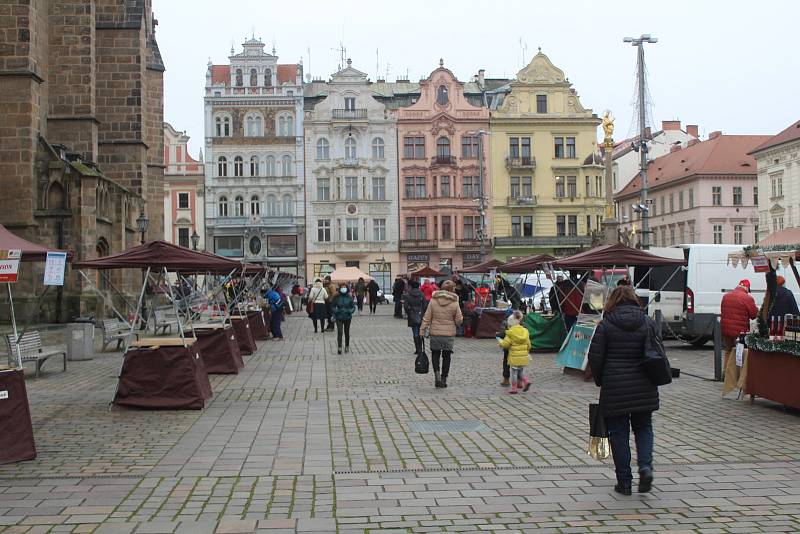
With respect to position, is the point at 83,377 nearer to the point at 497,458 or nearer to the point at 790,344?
the point at 497,458

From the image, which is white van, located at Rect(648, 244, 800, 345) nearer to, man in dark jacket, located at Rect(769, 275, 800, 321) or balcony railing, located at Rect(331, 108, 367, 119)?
man in dark jacket, located at Rect(769, 275, 800, 321)

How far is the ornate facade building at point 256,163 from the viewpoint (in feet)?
230

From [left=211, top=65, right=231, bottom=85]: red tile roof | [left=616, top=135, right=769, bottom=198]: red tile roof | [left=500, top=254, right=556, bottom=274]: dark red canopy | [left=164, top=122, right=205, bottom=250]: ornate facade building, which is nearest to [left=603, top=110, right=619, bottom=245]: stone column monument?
[left=500, top=254, right=556, bottom=274]: dark red canopy

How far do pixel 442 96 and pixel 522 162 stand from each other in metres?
8.07

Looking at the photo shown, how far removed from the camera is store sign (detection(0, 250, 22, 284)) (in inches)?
343

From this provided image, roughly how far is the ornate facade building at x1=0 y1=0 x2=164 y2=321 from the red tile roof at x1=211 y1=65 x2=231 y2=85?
36279 mm

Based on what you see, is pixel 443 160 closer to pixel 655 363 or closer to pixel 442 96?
pixel 442 96

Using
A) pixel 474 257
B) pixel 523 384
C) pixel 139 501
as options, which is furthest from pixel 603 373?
pixel 474 257

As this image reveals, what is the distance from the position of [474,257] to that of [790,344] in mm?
59931

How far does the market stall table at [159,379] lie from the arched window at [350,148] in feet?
197

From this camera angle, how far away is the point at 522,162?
235ft

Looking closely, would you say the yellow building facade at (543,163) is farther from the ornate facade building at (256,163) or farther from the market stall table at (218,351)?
the market stall table at (218,351)

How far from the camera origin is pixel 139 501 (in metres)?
6.87

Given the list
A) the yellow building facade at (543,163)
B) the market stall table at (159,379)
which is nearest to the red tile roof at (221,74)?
the yellow building facade at (543,163)
